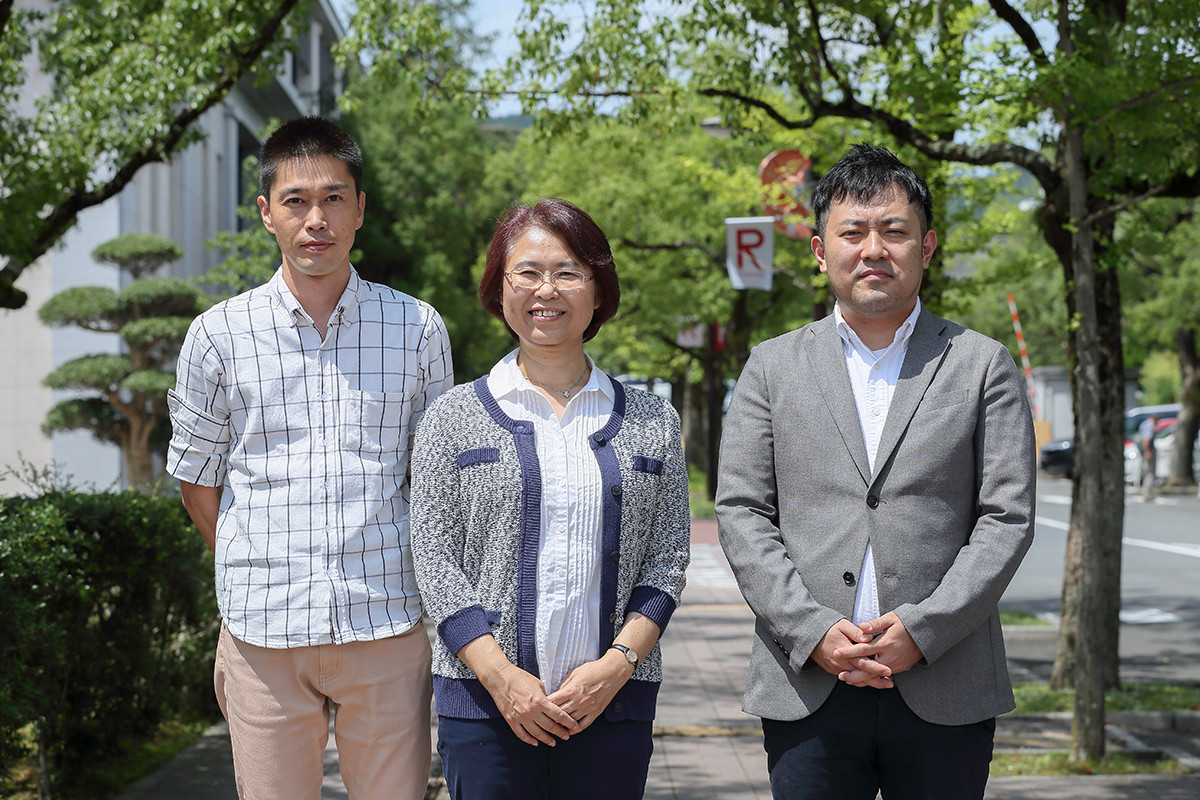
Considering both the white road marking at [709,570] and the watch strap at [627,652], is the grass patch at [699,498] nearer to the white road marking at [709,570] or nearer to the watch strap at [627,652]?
the white road marking at [709,570]

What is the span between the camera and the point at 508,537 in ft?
9.06

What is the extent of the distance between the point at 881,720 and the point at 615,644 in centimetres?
65

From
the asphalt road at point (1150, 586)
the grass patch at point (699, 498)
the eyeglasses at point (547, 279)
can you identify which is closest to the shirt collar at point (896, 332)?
the eyeglasses at point (547, 279)

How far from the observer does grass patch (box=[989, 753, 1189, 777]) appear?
5895 millimetres

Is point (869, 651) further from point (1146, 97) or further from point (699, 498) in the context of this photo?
point (699, 498)

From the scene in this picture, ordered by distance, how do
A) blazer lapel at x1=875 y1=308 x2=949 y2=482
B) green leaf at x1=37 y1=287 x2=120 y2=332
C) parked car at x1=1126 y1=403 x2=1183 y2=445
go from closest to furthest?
blazer lapel at x1=875 y1=308 x2=949 y2=482, green leaf at x1=37 y1=287 x2=120 y2=332, parked car at x1=1126 y1=403 x2=1183 y2=445

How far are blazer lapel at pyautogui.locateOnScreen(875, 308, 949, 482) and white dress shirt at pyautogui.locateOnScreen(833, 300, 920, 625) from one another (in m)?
0.02

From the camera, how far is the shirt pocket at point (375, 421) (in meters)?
3.03

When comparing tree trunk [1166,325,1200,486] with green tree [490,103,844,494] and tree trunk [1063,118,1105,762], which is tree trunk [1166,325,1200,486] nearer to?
green tree [490,103,844,494]

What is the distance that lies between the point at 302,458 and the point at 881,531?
1.41 m

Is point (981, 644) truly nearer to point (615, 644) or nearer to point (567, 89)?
point (615, 644)

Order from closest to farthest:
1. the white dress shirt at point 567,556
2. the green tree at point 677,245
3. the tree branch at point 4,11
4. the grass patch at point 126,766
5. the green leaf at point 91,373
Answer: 1. the white dress shirt at point 567,556
2. the grass patch at point 126,766
3. the tree branch at point 4,11
4. the green leaf at point 91,373
5. the green tree at point 677,245

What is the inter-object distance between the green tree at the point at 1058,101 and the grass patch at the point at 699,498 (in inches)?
317

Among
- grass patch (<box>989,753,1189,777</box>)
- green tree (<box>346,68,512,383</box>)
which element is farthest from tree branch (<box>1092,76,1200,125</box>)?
green tree (<box>346,68,512,383</box>)
